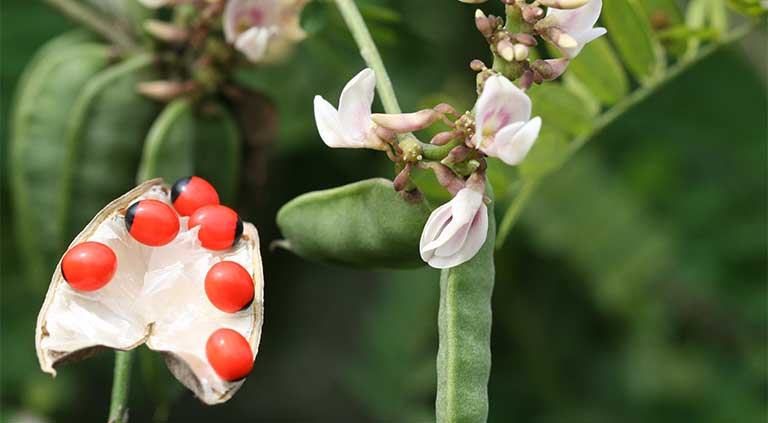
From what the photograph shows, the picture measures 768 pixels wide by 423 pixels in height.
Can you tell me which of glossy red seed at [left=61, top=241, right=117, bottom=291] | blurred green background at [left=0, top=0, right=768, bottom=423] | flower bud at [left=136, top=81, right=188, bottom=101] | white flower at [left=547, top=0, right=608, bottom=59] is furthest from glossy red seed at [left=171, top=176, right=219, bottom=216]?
blurred green background at [left=0, top=0, right=768, bottom=423]

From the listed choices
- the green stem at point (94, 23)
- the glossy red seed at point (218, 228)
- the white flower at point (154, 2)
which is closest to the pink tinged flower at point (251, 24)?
the white flower at point (154, 2)

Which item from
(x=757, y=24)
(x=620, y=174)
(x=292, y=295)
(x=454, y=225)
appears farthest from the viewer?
(x=292, y=295)

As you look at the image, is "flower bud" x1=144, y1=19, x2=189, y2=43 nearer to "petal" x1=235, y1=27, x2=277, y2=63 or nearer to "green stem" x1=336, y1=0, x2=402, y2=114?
"petal" x1=235, y1=27, x2=277, y2=63

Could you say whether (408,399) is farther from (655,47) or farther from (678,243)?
(655,47)

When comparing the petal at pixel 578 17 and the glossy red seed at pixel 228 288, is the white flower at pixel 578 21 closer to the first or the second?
the petal at pixel 578 17

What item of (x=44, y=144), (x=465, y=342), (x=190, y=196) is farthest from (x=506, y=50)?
(x=44, y=144)

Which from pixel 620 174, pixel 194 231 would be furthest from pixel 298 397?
pixel 194 231
